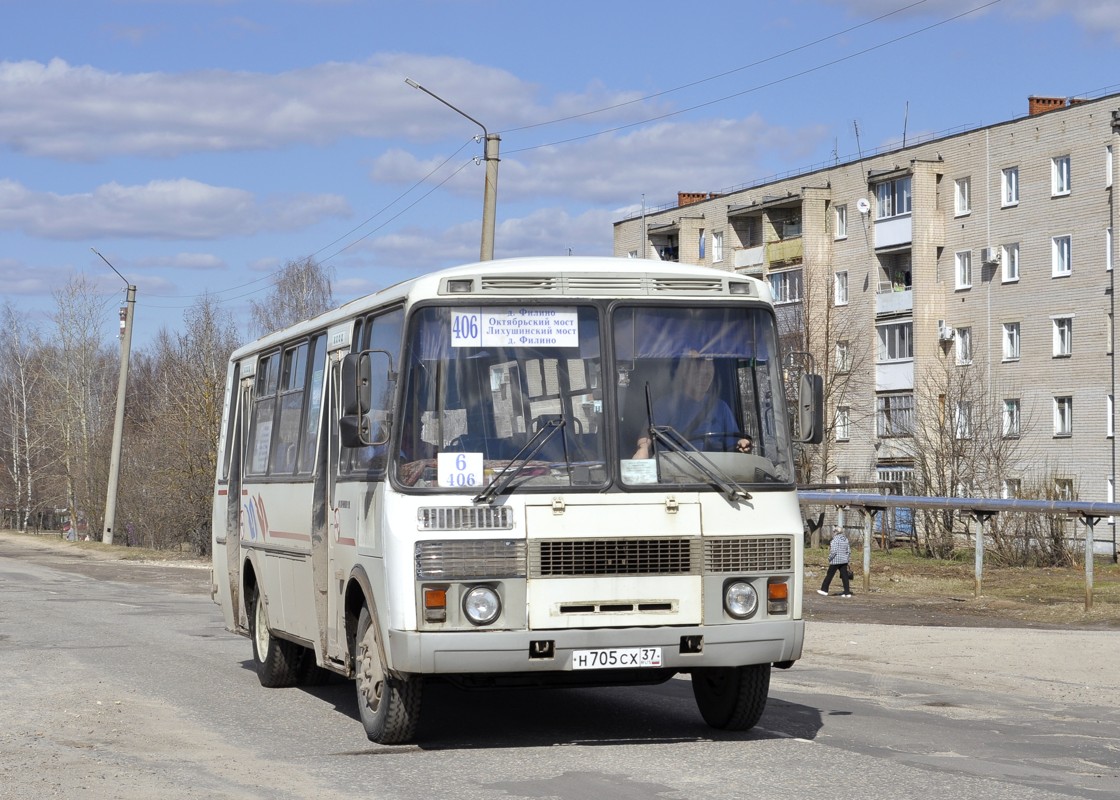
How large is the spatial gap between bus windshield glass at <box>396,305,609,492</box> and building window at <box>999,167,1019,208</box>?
5162 cm

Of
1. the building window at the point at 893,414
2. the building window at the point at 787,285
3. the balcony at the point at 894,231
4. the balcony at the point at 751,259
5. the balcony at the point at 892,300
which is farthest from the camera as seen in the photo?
the balcony at the point at 751,259

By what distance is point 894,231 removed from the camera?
63969mm

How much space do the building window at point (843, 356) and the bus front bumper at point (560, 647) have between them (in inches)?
2270

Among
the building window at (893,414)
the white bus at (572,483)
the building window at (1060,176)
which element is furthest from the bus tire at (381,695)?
the building window at (893,414)

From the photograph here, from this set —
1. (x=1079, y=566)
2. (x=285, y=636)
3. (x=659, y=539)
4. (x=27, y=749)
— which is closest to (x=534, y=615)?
(x=659, y=539)

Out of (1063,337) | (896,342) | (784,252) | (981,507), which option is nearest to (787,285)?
(784,252)

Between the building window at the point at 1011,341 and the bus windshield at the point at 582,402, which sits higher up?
the building window at the point at 1011,341

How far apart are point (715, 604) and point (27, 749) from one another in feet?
14.0

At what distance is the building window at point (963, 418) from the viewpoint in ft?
184

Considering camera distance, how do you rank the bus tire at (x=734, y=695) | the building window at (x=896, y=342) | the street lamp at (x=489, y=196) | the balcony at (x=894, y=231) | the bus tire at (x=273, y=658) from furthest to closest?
the building window at (x=896, y=342), the balcony at (x=894, y=231), the street lamp at (x=489, y=196), the bus tire at (x=273, y=658), the bus tire at (x=734, y=695)

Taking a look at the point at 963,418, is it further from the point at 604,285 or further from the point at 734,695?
the point at 604,285

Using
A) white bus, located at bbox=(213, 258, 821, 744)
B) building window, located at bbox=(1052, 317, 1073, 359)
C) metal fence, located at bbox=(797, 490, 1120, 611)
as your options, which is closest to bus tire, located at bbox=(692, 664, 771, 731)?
white bus, located at bbox=(213, 258, 821, 744)

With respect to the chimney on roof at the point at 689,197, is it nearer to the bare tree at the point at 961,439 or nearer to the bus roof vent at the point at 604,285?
the bare tree at the point at 961,439

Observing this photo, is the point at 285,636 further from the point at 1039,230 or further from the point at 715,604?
the point at 1039,230
